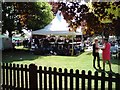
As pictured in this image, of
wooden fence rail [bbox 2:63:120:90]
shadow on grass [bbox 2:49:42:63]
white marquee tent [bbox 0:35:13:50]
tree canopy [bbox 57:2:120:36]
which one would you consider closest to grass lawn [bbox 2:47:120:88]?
shadow on grass [bbox 2:49:42:63]

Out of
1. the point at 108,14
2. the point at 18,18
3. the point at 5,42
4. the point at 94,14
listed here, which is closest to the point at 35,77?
the point at 94,14

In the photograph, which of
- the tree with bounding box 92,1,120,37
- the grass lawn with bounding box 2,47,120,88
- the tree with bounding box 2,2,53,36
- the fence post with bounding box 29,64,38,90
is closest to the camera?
the tree with bounding box 92,1,120,37

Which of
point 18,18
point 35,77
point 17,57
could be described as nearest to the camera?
point 35,77

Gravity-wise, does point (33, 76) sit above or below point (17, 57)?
above

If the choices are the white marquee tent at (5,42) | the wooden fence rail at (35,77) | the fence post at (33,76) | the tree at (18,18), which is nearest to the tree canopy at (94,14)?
the wooden fence rail at (35,77)

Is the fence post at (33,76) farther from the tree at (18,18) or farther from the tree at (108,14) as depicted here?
the tree at (18,18)

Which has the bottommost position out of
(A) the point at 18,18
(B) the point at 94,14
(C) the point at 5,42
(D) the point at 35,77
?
(C) the point at 5,42

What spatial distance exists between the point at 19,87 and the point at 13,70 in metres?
0.47

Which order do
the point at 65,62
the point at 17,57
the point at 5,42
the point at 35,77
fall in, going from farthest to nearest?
the point at 5,42, the point at 17,57, the point at 65,62, the point at 35,77

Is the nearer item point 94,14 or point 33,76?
point 94,14

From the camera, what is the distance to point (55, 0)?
6555mm

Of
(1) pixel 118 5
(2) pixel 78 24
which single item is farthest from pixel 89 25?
(1) pixel 118 5

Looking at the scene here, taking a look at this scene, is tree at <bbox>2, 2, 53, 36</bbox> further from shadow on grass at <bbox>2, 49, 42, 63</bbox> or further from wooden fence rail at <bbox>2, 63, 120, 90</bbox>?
wooden fence rail at <bbox>2, 63, 120, 90</bbox>

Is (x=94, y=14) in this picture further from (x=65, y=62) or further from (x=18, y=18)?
(x=18, y=18)
